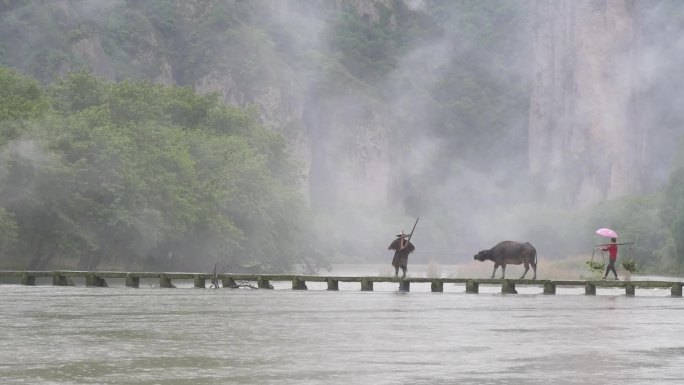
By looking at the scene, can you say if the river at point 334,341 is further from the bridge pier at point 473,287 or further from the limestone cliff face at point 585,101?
the limestone cliff face at point 585,101

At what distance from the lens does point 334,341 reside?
24609 millimetres

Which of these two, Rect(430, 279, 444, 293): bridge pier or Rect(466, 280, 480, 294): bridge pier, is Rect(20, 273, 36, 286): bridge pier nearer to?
Rect(430, 279, 444, 293): bridge pier

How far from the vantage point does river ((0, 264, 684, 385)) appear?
19.1 meters

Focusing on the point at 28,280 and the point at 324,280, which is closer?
the point at 324,280

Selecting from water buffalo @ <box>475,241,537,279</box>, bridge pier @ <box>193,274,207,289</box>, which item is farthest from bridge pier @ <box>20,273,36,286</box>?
water buffalo @ <box>475,241,537,279</box>

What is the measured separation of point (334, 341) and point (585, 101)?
6386 inches

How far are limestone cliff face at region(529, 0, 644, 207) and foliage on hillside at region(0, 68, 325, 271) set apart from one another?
90855mm

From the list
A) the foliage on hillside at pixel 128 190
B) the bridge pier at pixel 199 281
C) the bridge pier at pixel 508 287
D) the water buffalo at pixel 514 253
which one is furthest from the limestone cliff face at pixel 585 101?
the bridge pier at pixel 199 281

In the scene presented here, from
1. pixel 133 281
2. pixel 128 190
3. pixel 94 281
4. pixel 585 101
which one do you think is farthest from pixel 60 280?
pixel 585 101

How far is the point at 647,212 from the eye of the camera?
4321 inches

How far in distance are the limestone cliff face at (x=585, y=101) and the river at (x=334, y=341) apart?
14067 centimetres

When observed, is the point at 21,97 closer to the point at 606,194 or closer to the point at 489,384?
the point at 489,384

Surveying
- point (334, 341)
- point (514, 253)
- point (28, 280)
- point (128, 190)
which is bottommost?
point (334, 341)

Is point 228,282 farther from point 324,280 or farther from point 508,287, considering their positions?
point 508,287
